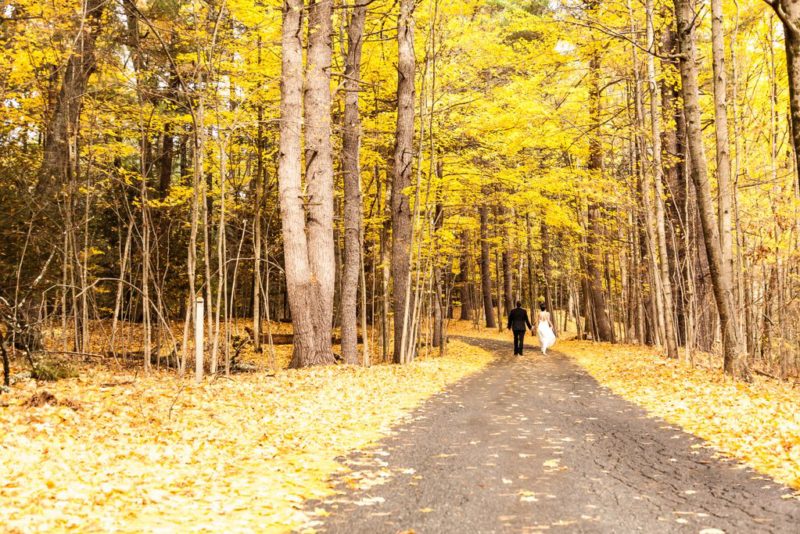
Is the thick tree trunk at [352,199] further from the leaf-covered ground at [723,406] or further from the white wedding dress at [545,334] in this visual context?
the white wedding dress at [545,334]

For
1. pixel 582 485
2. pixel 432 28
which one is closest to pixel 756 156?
pixel 432 28

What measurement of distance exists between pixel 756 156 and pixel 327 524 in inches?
716

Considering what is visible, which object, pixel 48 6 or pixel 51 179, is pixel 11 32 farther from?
pixel 51 179

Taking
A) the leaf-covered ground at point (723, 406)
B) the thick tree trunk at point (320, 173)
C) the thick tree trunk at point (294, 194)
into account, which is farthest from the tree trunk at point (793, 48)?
the thick tree trunk at point (320, 173)

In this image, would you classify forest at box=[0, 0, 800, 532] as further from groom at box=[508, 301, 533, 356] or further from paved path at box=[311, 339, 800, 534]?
groom at box=[508, 301, 533, 356]

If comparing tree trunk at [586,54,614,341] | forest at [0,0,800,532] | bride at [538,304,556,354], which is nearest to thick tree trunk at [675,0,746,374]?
forest at [0,0,800,532]

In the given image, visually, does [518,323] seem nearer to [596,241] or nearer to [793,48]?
[596,241]

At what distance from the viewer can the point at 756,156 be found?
674 inches

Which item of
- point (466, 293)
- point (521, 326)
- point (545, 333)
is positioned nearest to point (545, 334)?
point (545, 333)

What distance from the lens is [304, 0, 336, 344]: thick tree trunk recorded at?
40.5ft

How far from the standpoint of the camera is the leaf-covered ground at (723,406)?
545 centimetres

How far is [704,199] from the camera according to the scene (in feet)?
33.6

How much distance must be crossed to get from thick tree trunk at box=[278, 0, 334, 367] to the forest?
51 millimetres

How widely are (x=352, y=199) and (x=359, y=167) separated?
0.80 meters
